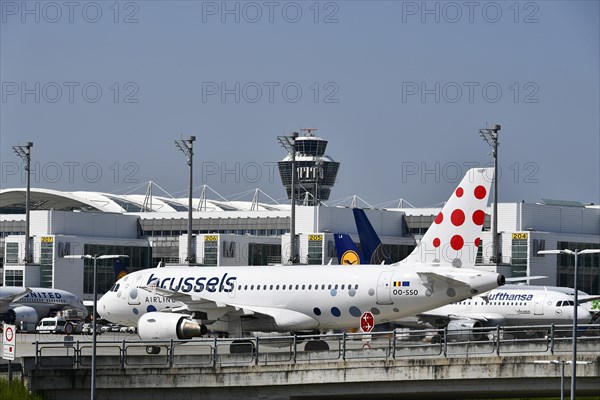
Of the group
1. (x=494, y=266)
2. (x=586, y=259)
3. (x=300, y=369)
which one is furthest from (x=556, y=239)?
(x=300, y=369)

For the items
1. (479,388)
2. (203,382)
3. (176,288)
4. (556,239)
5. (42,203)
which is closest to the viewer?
(479,388)

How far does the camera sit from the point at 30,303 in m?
101

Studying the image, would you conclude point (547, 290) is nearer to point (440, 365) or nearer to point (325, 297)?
point (325, 297)

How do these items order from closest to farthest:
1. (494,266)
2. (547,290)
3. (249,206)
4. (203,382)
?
(203,382) → (547,290) → (494,266) → (249,206)

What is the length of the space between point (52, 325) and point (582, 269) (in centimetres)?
4921

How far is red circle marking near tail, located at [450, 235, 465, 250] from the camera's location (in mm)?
53469

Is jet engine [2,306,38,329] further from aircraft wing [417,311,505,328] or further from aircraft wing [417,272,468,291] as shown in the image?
aircraft wing [417,272,468,291]

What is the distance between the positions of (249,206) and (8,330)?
128847 millimetres

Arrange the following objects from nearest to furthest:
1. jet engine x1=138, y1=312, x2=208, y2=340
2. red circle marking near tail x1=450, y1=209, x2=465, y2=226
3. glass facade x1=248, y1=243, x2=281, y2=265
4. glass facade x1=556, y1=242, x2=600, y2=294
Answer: jet engine x1=138, y1=312, x2=208, y2=340 → red circle marking near tail x1=450, y1=209, x2=465, y2=226 → glass facade x1=556, y1=242, x2=600, y2=294 → glass facade x1=248, y1=243, x2=281, y2=265

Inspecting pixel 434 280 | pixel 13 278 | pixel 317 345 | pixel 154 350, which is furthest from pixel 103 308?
pixel 13 278

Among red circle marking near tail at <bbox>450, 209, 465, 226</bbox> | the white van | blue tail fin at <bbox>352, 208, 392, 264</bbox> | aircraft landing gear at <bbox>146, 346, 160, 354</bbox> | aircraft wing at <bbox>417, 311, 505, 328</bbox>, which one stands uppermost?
red circle marking near tail at <bbox>450, 209, 465, 226</bbox>

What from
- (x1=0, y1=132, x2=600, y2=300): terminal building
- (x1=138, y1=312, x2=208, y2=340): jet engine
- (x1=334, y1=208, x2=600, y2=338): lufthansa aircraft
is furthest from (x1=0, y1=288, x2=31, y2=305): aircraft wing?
(x1=138, y1=312, x2=208, y2=340): jet engine

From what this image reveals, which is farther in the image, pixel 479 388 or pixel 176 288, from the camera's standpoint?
pixel 176 288

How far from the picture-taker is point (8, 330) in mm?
40719
